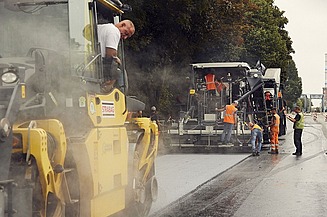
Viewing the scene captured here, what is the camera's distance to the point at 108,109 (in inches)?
264

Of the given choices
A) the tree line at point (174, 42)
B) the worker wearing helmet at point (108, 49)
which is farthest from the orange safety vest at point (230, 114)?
the worker wearing helmet at point (108, 49)

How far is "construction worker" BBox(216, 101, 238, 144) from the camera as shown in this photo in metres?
19.3

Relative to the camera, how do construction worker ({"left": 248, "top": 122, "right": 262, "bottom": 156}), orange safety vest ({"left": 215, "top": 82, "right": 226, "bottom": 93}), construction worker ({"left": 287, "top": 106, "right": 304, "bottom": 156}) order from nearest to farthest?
construction worker ({"left": 248, "top": 122, "right": 262, "bottom": 156})
construction worker ({"left": 287, "top": 106, "right": 304, "bottom": 156})
orange safety vest ({"left": 215, "top": 82, "right": 226, "bottom": 93})

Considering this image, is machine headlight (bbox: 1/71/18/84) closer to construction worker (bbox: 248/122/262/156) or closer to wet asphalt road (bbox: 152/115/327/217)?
wet asphalt road (bbox: 152/115/327/217)

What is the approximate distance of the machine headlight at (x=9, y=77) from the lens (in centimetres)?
505

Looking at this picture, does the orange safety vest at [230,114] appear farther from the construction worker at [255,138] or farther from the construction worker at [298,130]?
the construction worker at [298,130]

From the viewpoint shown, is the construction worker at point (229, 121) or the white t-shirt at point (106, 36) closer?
the white t-shirt at point (106, 36)

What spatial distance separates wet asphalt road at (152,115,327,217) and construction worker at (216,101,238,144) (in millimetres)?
2961

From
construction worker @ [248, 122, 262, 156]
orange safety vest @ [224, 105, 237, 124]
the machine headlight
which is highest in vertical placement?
the machine headlight

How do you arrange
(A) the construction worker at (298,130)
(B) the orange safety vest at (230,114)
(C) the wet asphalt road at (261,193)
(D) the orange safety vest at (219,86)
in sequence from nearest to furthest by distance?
1. (C) the wet asphalt road at (261,193)
2. (A) the construction worker at (298,130)
3. (B) the orange safety vest at (230,114)
4. (D) the orange safety vest at (219,86)

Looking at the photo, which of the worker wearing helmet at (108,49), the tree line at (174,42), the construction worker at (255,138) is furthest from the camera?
the tree line at (174,42)

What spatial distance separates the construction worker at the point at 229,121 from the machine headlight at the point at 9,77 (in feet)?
47.9

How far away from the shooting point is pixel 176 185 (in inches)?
466

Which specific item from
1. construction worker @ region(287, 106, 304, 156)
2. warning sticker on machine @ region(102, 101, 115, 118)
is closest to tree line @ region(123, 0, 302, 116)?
construction worker @ region(287, 106, 304, 156)
